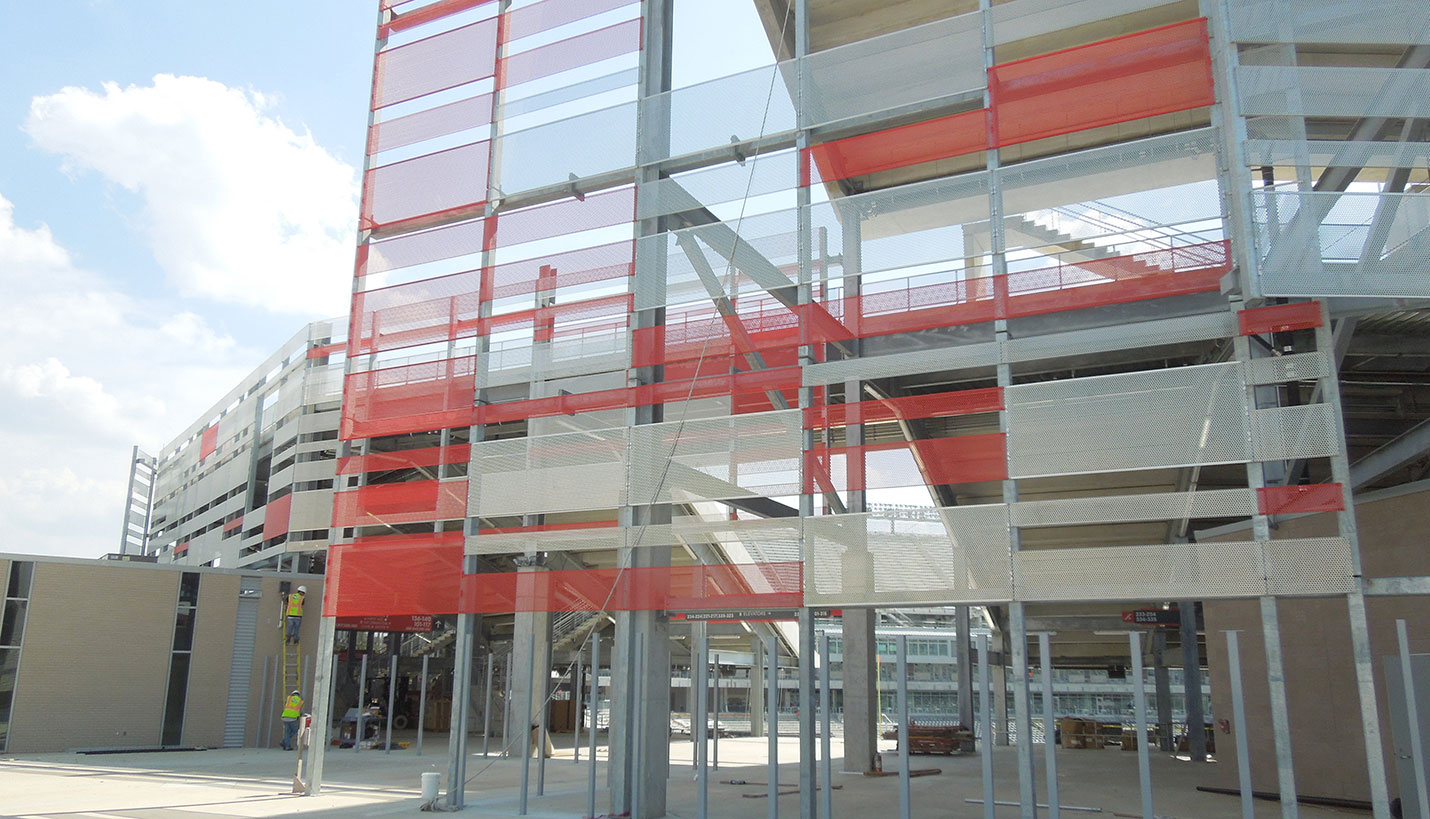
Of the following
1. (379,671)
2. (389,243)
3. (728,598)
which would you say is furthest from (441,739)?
(728,598)

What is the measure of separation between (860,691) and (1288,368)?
10830mm

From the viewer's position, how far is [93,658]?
2406 cm

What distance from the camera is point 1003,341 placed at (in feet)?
39.7

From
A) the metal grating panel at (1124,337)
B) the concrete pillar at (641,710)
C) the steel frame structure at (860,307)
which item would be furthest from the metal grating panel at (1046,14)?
the concrete pillar at (641,710)

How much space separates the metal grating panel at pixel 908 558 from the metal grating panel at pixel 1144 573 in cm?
37

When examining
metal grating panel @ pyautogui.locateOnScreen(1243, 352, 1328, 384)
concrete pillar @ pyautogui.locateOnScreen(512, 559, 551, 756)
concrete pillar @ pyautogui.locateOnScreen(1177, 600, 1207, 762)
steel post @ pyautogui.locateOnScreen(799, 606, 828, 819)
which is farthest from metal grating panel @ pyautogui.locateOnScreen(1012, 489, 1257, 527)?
concrete pillar @ pyautogui.locateOnScreen(1177, 600, 1207, 762)

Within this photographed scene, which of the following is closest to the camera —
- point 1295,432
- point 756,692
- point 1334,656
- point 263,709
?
point 1295,432

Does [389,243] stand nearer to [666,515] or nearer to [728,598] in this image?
[666,515]

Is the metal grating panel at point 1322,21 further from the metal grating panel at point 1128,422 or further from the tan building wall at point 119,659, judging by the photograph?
the tan building wall at point 119,659

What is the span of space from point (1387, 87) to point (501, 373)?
1243 centimetres

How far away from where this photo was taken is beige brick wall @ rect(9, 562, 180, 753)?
76.1 feet

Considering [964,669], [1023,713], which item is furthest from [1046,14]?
[964,669]

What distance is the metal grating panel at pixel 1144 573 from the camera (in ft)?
34.3

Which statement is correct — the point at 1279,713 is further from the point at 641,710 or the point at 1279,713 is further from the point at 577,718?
the point at 577,718
